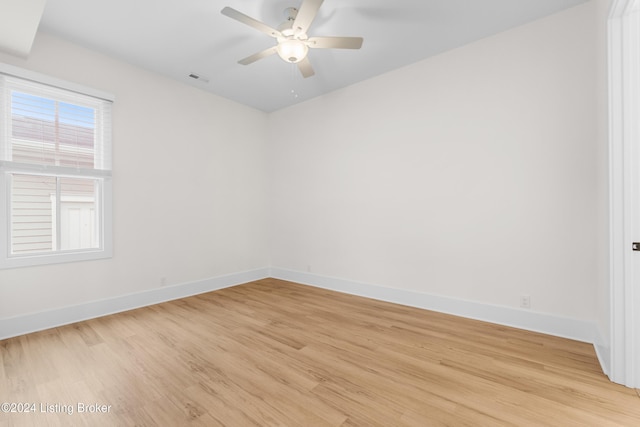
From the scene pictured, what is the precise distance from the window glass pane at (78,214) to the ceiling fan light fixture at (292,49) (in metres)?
2.53

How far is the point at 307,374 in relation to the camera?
1.82 m

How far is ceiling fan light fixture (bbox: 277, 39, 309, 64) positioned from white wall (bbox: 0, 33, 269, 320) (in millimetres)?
2100

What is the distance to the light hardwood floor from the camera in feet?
4.72

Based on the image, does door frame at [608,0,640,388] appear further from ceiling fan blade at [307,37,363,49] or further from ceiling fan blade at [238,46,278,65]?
ceiling fan blade at [238,46,278,65]

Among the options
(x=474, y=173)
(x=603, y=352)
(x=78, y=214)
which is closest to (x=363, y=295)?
(x=474, y=173)

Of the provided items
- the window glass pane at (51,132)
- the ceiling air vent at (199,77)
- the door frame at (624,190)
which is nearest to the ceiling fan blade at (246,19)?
the ceiling air vent at (199,77)

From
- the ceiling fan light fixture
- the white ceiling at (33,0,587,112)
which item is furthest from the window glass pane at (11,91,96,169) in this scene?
the ceiling fan light fixture

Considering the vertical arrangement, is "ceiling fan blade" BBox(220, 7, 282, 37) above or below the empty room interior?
above

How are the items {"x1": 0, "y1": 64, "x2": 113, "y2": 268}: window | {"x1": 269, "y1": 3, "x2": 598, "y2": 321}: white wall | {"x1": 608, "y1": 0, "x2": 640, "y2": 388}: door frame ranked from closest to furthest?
1. {"x1": 608, "y1": 0, "x2": 640, "y2": 388}: door frame
2. {"x1": 269, "y1": 3, "x2": 598, "y2": 321}: white wall
3. {"x1": 0, "y1": 64, "x2": 113, "y2": 268}: window

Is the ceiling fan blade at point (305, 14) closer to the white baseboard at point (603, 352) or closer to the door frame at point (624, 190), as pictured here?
the door frame at point (624, 190)

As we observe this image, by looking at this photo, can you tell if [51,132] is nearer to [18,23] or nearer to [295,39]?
[18,23]

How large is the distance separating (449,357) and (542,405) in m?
0.59

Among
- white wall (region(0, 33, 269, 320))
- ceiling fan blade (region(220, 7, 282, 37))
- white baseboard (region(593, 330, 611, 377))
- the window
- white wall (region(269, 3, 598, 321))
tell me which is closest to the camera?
white baseboard (region(593, 330, 611, 377))

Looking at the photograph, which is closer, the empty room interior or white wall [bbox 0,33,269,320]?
the empty room interior
